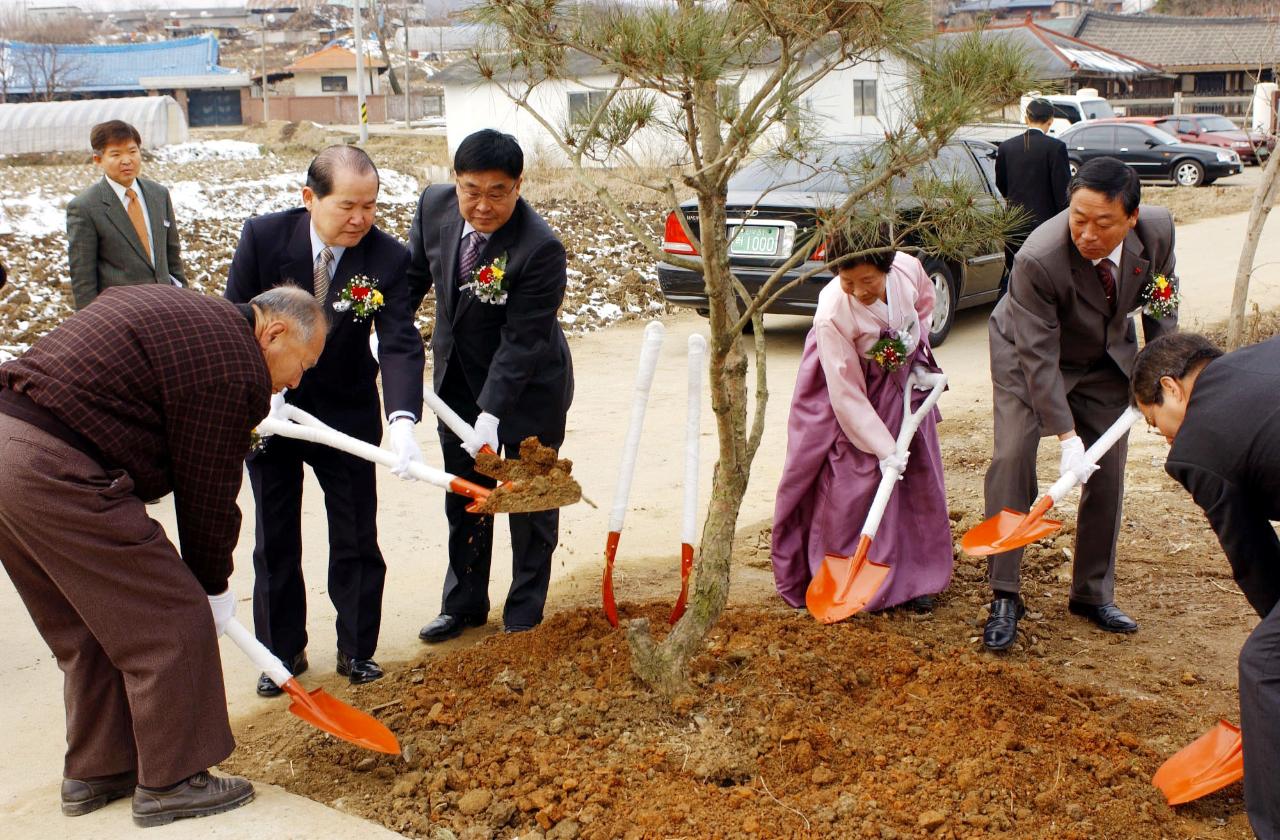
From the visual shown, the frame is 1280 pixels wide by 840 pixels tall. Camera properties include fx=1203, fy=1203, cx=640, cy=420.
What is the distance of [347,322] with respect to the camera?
11.7 ft

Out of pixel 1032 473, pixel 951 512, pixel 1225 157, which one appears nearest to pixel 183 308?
pixel 1032 473

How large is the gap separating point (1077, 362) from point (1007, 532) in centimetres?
63

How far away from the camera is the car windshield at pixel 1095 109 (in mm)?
25625

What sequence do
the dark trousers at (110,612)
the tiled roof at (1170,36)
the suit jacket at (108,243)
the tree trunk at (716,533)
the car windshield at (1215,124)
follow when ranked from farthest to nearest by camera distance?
the tiled roof at (1170,36) → the car windshield at (1215,124) → the suit jacket at (108,243) → the tree trunk at (716,533) → the dark trousers at (110,612)

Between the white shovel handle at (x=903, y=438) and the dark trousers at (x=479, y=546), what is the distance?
1061 millimetres

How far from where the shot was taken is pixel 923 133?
2930mm

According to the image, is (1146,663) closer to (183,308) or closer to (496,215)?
(496,215)

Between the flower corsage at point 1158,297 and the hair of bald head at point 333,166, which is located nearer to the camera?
the hair of bald head at point 333,166

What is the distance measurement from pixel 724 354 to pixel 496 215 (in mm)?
963

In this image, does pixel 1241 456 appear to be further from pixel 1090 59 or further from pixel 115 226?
pixel 1090 59

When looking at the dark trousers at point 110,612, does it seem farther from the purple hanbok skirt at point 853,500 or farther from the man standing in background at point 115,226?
the man standing in background at point 115,226

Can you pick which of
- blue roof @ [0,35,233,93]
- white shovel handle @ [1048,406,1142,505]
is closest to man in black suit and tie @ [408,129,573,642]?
white shovel handle @ [1048,406,1142,505]

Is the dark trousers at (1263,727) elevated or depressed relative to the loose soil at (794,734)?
elevated

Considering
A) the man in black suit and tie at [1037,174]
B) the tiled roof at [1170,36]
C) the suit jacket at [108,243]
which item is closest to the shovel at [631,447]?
the suit jacket at [108,243]
